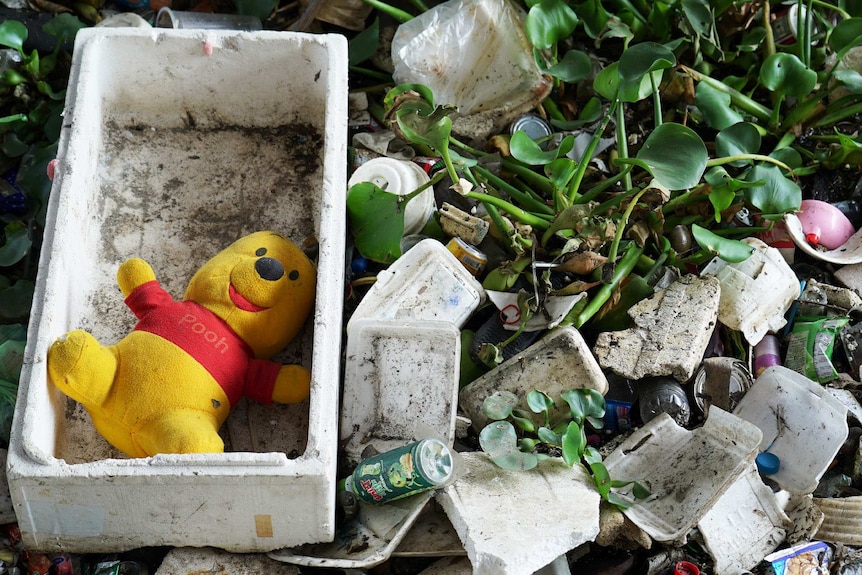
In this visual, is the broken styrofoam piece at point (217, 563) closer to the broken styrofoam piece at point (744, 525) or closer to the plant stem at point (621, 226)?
the broken styrofoam piece at point (744, 525)

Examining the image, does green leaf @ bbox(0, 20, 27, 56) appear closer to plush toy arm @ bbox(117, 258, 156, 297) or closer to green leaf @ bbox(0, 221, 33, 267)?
green leaf @ bbox(0, 221, 33, 267)

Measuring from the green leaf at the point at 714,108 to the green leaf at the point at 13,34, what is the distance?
167cm

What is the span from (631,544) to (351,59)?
141cm

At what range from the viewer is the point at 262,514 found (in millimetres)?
1609

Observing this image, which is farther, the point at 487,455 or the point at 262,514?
the point at 487,455

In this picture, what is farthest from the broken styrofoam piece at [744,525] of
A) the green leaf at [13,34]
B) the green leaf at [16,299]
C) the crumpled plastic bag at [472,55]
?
the green leaf at [13,34]

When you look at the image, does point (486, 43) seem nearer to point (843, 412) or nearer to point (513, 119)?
point (513, 119)

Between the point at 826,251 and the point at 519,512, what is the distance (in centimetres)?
107

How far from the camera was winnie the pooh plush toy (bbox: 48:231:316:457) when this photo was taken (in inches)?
65.2

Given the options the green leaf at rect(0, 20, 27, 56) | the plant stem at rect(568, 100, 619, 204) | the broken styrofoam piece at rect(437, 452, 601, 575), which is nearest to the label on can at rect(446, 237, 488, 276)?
the plant stem at rect(568, 100, 619, 204)

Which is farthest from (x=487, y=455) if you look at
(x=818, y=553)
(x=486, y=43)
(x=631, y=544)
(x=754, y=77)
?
(x=754, y=77)

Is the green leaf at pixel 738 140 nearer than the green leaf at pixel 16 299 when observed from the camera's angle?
No

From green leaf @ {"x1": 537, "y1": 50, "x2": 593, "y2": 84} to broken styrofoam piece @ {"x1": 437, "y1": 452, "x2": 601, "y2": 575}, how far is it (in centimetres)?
95

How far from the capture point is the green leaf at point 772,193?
2092 mm
